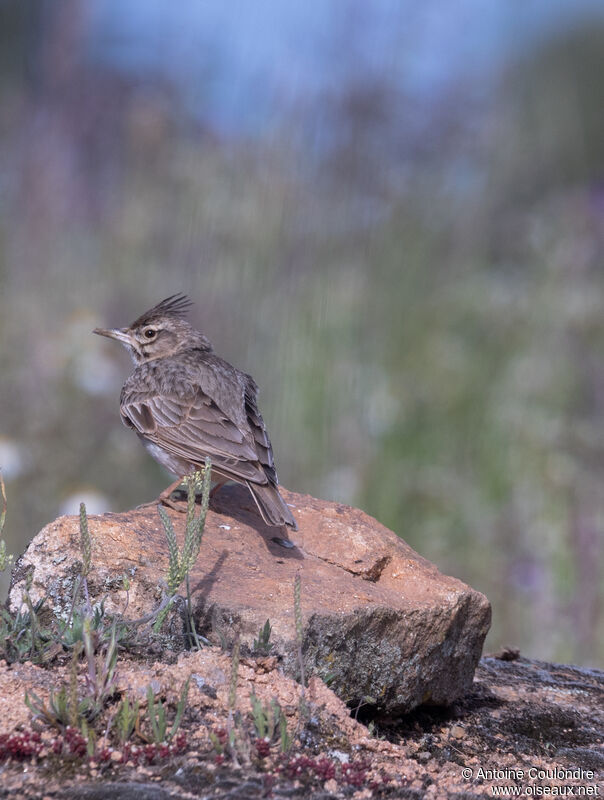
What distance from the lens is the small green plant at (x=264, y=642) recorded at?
3.49m

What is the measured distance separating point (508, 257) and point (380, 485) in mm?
3314

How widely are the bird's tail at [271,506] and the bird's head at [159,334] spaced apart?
2.08 metres

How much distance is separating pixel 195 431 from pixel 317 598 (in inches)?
69.5

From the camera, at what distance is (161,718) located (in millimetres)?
3010

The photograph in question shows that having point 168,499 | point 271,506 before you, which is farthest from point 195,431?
point 271,506

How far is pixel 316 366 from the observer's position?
8086mm

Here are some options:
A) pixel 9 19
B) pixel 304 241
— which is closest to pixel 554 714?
pixel 304 241

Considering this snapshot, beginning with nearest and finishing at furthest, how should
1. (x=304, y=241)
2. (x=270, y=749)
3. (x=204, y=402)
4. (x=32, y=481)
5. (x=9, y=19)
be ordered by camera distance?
(x=270, y=749) < (x=204, y=402) < (x=32, y=481) < (x=304, y=241) < (x=9, y=19)

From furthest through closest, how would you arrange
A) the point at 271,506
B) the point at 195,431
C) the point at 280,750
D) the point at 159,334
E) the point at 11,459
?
the point at 11,459, the point at 159,334, the point at 195,431, the point at 271,506, the point at 280,750

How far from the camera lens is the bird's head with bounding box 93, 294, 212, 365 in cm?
657

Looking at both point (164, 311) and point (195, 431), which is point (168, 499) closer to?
point (195, 431)

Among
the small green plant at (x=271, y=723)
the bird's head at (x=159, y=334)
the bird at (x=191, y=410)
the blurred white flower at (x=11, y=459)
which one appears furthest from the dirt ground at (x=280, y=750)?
the blurred white flower at (x=11, y=459)

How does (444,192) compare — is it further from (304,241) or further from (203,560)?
(203,560)

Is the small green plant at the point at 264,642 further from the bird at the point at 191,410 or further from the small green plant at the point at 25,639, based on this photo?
the bird at the point at 191,410
